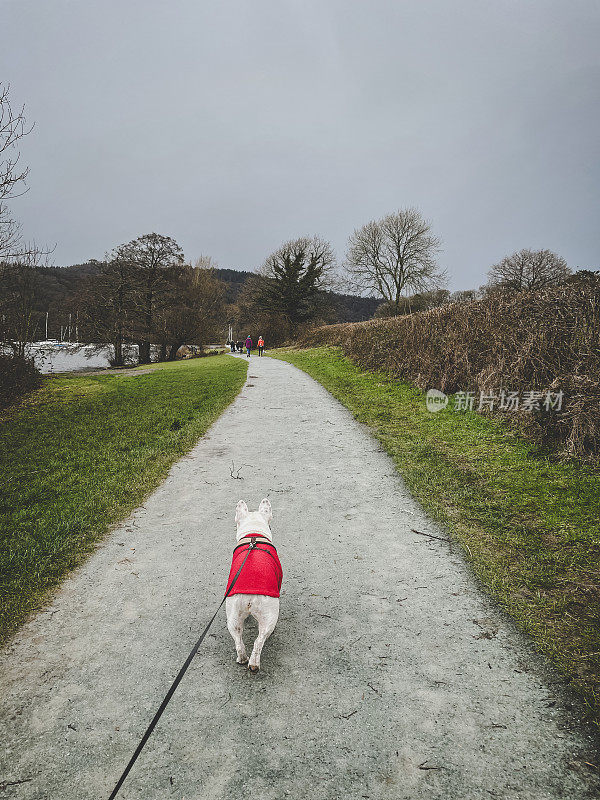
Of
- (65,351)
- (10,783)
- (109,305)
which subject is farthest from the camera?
(65,351)

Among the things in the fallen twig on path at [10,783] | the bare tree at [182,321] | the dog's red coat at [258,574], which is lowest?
the fallen twig on path at [10,783]

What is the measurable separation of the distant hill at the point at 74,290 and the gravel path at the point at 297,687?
19.9 m

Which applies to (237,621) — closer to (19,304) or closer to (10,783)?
(10,783)

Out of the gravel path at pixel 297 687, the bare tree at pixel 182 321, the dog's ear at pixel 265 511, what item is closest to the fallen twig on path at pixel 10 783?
the gravel path at pixel 297 687

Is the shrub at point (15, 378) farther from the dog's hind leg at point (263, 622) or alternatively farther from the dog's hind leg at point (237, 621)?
the dog's hind leg at point (263, 622)

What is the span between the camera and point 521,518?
4492 millimetres

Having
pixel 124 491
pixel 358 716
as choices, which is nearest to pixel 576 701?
pixel 358 716

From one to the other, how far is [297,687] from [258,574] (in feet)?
2.30

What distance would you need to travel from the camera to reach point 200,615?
3080 millimetres

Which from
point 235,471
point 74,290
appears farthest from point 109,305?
point 235,471

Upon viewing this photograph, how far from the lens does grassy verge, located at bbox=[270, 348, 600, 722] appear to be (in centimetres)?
284

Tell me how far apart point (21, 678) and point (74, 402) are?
12288 mm

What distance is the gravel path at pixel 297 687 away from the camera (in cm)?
193

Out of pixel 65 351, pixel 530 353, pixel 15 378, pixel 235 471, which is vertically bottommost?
pixel 235 471
